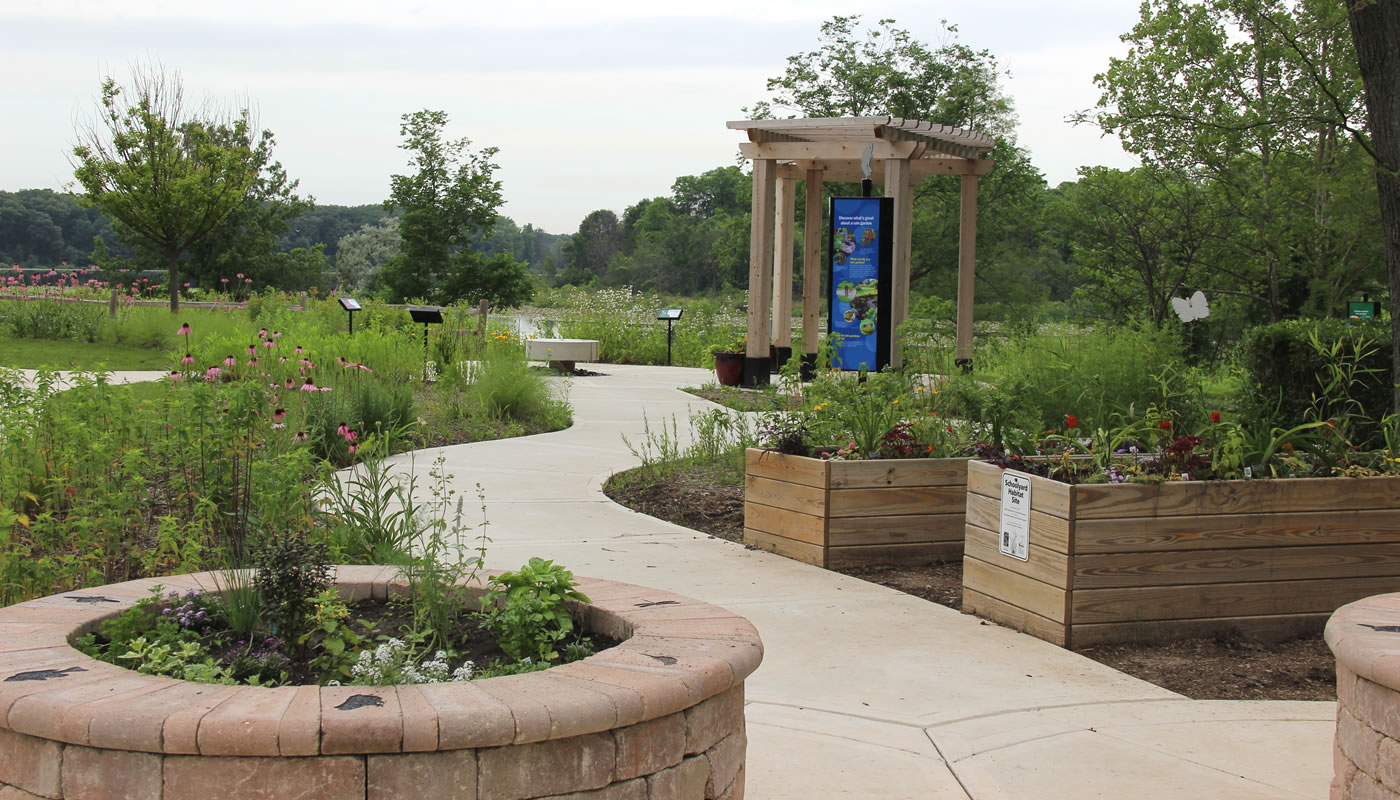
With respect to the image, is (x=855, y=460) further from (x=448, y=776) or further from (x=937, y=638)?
(x=448, y=776)

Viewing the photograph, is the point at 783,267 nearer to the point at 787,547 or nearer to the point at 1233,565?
the point at 787,547

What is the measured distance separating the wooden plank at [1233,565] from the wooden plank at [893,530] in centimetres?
141

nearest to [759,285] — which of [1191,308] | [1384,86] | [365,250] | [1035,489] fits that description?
[1191,308]

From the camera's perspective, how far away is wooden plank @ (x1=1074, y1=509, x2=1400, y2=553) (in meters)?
4.70

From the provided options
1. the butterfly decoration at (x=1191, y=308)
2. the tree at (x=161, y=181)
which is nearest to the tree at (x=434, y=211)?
the tree at (x=161, y=181)

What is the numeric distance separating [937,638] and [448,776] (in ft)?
9.43

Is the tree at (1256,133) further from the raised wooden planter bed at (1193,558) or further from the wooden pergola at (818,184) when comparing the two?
the raised wooden planter bed at (1193,558)

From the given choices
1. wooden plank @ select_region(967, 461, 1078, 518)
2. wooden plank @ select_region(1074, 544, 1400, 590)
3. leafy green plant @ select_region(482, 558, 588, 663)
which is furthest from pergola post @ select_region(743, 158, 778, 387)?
leafy green plant @ select_region(482, 558, 588, 663)

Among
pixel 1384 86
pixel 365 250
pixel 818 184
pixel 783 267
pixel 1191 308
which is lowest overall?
pixel 1191 308

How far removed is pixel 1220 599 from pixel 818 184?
13.5 meters

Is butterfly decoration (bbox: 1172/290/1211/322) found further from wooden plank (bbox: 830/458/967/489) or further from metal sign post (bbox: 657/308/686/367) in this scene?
metal sign post (bbox: 657/308/686/367)

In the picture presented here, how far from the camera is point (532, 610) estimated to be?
128 inches

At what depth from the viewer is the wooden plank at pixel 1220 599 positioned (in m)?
4.73

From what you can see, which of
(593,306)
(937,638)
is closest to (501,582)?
(937,638)
